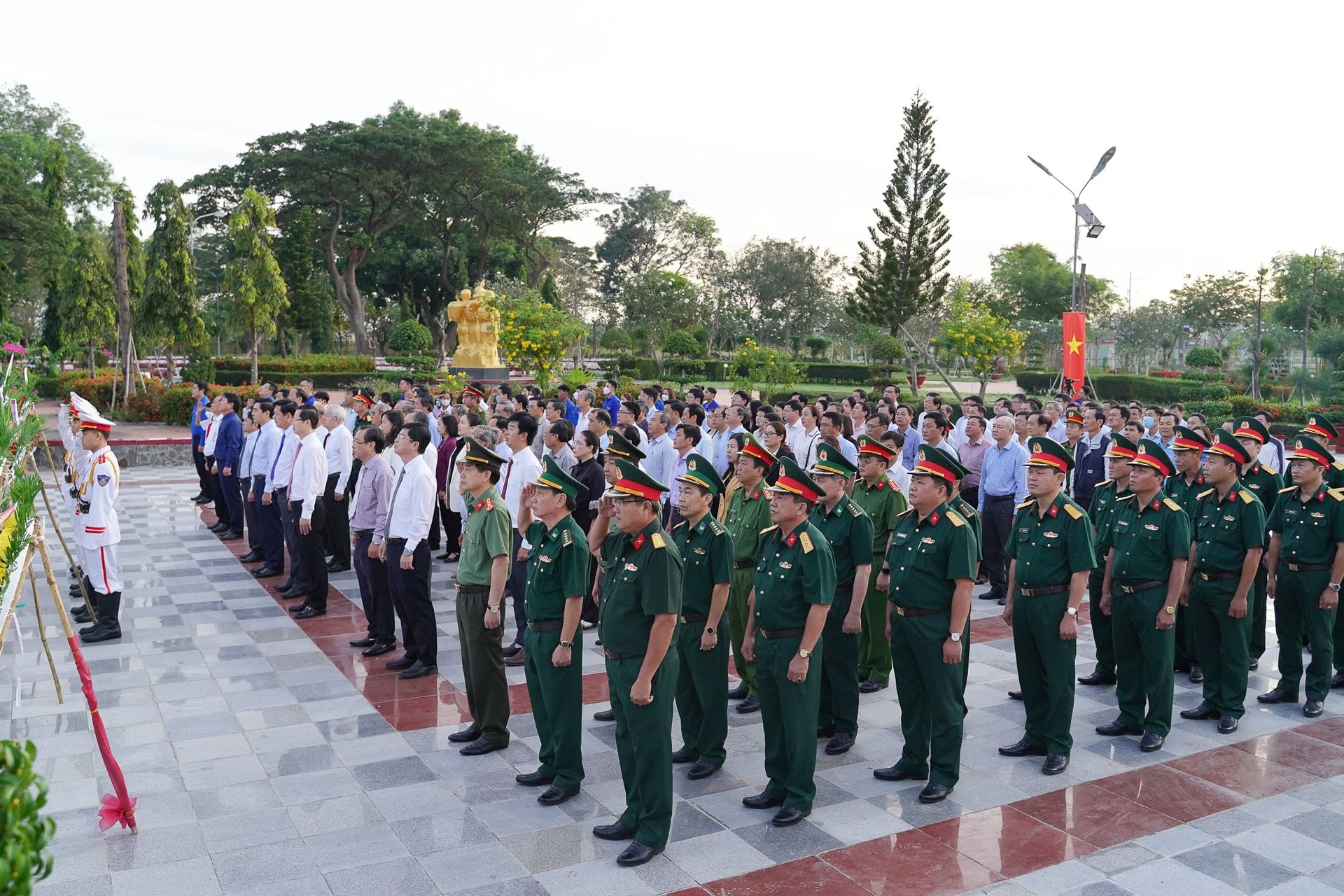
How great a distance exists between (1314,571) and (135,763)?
634 centimetres

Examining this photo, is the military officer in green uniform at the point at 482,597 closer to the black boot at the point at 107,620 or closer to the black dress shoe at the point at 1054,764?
the black dress shoe at the point at 1054,764

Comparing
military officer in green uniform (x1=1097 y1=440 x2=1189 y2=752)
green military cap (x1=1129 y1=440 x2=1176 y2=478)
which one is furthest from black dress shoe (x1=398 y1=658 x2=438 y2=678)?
green military cap (x1=1129 y1=440 x2=1176 y2=478)

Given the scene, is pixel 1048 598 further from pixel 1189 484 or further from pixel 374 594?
pixel 374 594

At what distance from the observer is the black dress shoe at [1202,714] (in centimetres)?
544

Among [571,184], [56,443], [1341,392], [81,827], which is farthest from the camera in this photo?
[571,184]

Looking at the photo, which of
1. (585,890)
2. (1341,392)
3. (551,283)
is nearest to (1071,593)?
(585,890)

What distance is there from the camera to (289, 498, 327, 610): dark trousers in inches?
295

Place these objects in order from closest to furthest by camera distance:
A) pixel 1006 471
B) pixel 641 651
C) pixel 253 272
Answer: pixel 641 651 → pixel 1006 471 → pixel 253 272

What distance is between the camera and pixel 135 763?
15.8 feet

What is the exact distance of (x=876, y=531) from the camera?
5.86 meters

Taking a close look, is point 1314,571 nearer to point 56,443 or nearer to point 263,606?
point 263,606

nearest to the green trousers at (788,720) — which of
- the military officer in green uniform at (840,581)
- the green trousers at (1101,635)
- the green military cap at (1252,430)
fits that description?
the military officer in green uniform at (840,581)

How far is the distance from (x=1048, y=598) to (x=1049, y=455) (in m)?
0.71

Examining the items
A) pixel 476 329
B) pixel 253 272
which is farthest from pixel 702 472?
pixel 253 272
